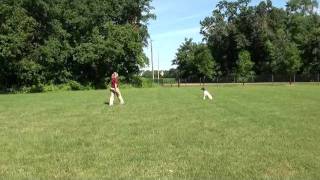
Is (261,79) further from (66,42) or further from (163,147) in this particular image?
(163,147)

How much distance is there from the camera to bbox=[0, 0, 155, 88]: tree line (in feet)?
193

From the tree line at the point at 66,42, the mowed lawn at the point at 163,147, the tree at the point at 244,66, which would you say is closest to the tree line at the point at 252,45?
the tree at the point at 244,66

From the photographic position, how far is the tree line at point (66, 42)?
58.8 m

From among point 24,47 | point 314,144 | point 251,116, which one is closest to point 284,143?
point 314,144

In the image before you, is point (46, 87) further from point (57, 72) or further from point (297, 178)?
point (297, 178)

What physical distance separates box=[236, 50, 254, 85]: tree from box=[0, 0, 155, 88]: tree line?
30402 millimetres

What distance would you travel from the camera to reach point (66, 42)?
62.0 meters

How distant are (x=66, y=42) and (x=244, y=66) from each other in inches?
1670

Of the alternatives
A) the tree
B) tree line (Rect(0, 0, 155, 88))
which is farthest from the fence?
tree line (Rect(0, 0, 155, 88))

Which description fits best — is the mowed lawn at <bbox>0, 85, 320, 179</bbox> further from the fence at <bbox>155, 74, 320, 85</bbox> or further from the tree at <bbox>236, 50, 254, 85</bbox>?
the tree at <bbox>236, 50, 254, 85</bbox>

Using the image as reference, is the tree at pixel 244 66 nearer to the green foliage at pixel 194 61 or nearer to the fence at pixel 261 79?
the fence at pixel 261 79

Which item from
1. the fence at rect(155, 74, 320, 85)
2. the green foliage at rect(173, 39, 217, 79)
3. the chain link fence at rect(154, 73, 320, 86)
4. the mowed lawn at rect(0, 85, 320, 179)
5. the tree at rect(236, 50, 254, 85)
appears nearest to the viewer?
the mowed lawn at rect(0, 85, 320, 179)

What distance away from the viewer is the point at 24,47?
5950 cm

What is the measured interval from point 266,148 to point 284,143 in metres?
0.88
